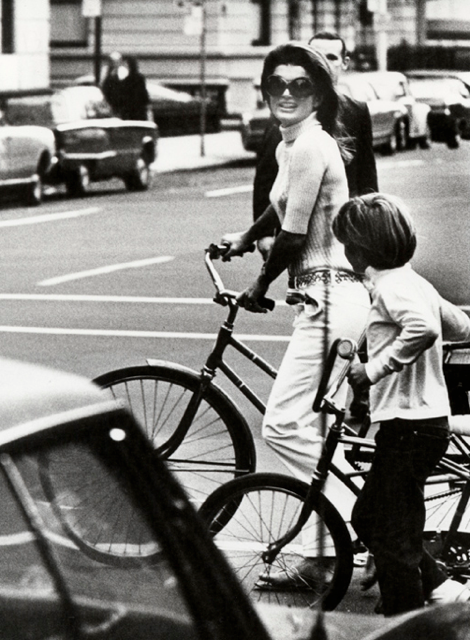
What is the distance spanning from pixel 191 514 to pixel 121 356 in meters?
8.34

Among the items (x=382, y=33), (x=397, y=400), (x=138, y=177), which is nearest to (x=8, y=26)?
(x=382, y=33)

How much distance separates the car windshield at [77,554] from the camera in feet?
7.07

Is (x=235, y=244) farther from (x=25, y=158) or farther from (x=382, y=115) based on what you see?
(x=382, y=115)

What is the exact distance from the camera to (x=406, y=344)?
479 centimetres

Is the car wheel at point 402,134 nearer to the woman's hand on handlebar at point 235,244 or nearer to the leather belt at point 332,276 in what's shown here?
the woman's hand on handlebar at point 235,244

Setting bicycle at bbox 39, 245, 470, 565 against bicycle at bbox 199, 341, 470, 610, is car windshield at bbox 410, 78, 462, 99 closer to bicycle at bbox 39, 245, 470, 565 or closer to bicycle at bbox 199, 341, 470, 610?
bicycle at bbox 39, 245, 470, 565

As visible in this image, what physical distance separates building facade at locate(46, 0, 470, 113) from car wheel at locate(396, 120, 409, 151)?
12.8m

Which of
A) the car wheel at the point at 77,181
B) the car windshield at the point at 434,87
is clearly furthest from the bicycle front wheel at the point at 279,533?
the car windshield at the point at 434,87

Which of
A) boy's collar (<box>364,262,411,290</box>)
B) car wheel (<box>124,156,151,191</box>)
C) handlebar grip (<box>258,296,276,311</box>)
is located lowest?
car wheel (<box>124,156,151,191</box>)

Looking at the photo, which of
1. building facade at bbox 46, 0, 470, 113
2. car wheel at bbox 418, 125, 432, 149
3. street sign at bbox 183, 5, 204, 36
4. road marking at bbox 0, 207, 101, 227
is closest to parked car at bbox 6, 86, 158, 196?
road marking at bbox 0, 207, 101, 227

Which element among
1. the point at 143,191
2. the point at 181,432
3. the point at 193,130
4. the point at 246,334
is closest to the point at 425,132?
the point at 193,130

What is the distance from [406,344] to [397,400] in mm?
202

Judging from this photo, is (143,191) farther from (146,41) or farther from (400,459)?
(146,41)

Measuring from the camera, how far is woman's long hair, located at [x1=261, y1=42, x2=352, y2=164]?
19.4ft
